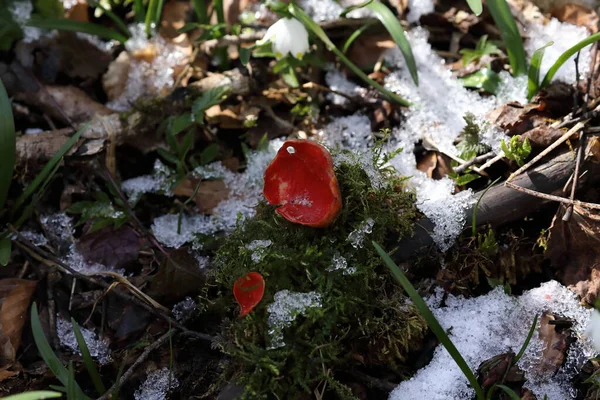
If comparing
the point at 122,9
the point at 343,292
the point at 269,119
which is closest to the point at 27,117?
the point at 122,9

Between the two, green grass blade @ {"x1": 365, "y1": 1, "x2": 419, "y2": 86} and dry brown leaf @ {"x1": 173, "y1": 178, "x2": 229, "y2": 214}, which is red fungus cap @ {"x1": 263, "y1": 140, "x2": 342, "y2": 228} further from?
green grass blade @ {"x1": 365, "y1": 1, "x2": 419, "y2": 86}

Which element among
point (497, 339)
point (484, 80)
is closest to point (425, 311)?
point (497, 339)

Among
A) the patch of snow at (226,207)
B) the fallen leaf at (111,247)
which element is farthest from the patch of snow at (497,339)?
the fallen leaf at (111,247)

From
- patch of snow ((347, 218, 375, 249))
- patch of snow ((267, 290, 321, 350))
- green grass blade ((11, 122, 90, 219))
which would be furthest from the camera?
green grass blade ((11, 122, 90, 219))

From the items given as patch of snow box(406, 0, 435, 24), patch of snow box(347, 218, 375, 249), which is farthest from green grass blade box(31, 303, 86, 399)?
patch of snow box(406, 0, 435, 24)

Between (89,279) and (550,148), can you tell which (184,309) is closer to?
(89,279)
